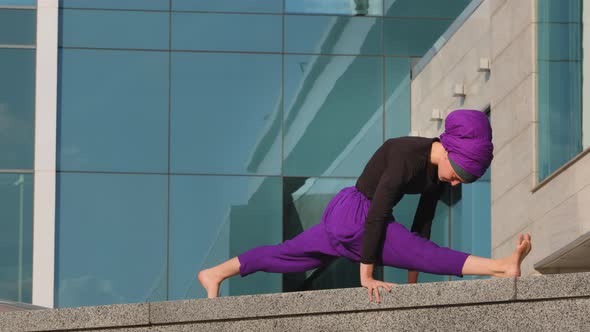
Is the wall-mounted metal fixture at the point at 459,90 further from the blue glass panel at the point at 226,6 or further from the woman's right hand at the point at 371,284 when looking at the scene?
the woman's right hand at the point at 371,284

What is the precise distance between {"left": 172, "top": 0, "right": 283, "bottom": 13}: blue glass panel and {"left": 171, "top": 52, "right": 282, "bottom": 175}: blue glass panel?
2.37 feet

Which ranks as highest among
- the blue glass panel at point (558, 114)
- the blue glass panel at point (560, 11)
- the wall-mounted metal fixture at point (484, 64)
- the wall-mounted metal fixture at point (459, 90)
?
the blue glass panel at point (560, 11)

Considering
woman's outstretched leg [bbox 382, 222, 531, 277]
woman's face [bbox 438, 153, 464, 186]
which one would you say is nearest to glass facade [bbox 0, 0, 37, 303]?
woman's outstretched leg [bbox 382, 222, 531, 277]

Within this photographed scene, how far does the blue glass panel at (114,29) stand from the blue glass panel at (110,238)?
6.89ft

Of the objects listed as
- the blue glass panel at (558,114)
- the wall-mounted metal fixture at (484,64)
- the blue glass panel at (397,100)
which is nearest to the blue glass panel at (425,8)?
the blue glass panel at (397,100)

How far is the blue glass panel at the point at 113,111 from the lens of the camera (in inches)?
942

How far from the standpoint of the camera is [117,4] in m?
24.3

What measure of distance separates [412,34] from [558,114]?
6.62 m

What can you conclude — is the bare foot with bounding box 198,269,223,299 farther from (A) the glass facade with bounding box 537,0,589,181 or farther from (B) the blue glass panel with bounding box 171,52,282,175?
(B) the blue glass panel with bounding box 171,52,282,175

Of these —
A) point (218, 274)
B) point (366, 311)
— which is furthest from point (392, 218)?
point (218, 274)

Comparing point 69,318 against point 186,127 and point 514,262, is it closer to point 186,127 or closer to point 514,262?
point 514,262

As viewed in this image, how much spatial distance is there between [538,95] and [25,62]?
9.02 meters

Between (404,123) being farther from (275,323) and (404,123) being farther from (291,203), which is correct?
(275,323)

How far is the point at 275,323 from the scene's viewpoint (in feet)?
25.9
